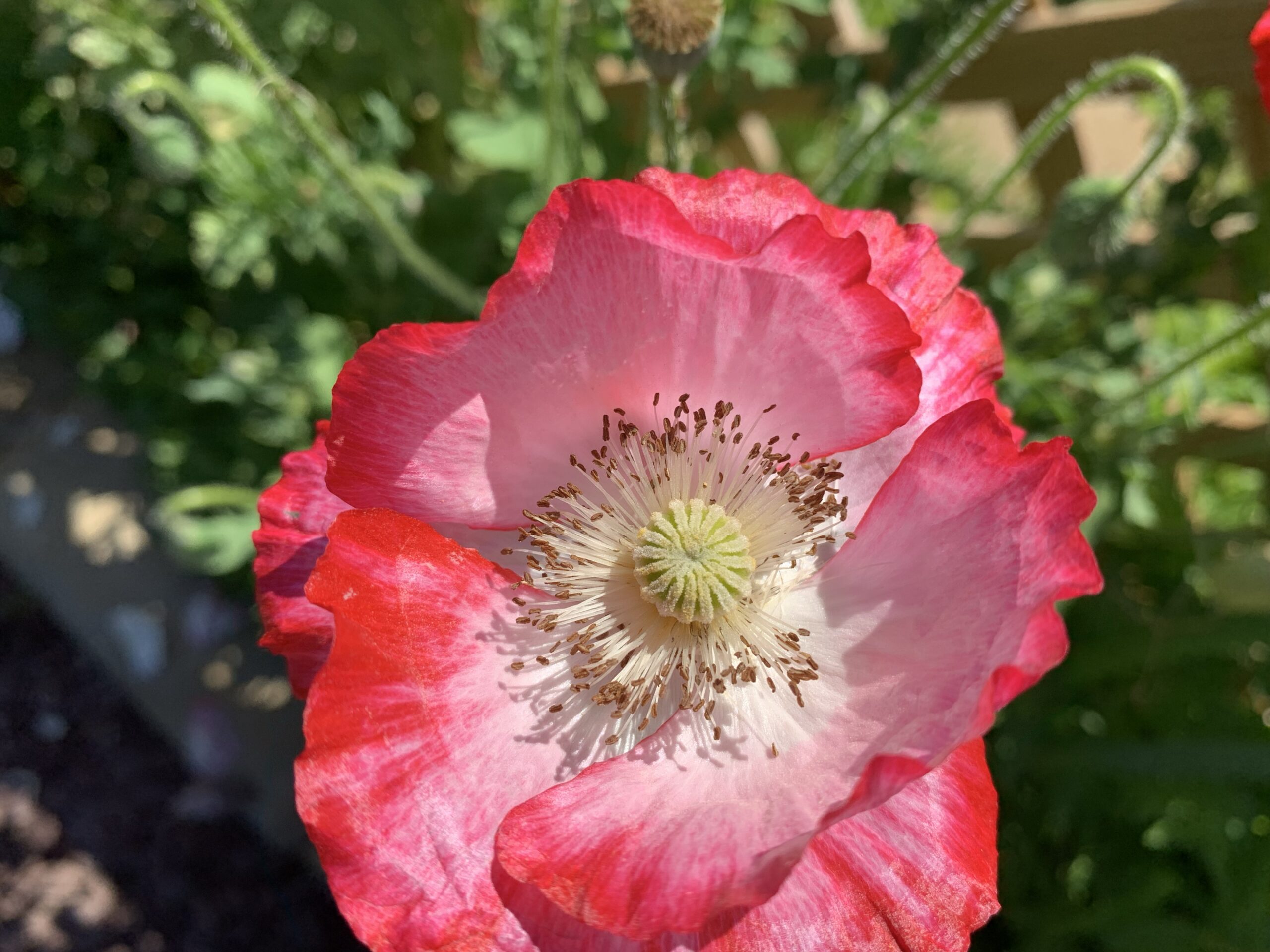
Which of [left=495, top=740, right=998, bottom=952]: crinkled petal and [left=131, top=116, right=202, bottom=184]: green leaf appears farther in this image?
[left=131, top=116, right=202, bottom=184]: green leaf

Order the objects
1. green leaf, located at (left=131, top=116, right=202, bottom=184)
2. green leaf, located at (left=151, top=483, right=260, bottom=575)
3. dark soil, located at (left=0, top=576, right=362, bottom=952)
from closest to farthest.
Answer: green leaf, located at (left=131, top=116, right=202, bottom=184), green leaf, located at (left=151, top=483, right=260, bottom=575), dark soil, located at (left=0, top=576, right=362, bottom=952)

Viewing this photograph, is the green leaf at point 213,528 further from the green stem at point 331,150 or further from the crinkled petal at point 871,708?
the crinkled petal at point 871,708

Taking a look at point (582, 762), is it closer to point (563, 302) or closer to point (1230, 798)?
point (563, 302)

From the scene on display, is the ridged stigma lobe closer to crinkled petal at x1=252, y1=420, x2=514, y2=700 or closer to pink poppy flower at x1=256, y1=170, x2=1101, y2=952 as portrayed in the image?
pink poppy flower at x1=256, y1=170, x2=1101, y2=952

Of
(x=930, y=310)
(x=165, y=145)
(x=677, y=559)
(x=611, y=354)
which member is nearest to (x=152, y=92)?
(x=165, y=145)

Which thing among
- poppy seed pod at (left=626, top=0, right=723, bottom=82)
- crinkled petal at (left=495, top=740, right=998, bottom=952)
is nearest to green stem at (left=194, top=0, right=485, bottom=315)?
poppy seed pod at (left=626, top=0, right=723, bottom=82)

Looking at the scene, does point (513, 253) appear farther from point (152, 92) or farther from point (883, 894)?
point (883, 894)

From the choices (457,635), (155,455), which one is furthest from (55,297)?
(457,635)
